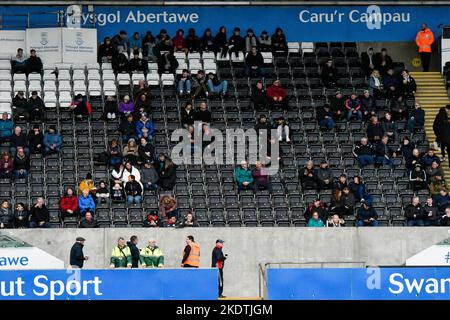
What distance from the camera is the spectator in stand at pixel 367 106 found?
3089 centimetres

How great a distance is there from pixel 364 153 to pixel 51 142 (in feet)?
25.8

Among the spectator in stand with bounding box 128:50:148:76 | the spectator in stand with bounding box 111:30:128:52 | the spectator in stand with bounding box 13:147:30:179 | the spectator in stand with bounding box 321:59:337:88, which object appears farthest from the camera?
the spectator in stand with bounding box 111:30:128:52

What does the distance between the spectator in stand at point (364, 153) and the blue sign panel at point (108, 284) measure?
10152 mm

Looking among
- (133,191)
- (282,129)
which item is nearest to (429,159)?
(282,129)

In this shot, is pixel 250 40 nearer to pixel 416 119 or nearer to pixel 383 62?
pixel 383 62

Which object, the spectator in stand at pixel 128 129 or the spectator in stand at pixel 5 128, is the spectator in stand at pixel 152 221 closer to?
the spectator in stand at pixel 128 129

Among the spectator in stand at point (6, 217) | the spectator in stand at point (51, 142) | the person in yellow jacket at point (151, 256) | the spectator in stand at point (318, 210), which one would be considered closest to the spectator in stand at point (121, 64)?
the spectator in stand at point (51, 142)

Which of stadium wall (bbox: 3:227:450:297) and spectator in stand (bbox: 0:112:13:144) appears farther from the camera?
spectator in stand (bbox: 0:112:13:144)

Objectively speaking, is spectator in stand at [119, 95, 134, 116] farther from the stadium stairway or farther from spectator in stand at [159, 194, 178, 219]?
the stadium stairway

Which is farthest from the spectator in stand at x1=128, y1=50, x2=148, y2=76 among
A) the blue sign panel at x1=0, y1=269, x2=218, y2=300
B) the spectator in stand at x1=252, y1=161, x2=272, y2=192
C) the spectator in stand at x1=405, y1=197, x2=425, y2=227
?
the blue sign panel at x1=0, y1=269, x2=218, y2=300

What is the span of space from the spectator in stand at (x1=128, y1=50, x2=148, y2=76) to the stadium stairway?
8074 millimetres

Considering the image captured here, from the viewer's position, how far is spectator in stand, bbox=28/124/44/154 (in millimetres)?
28109

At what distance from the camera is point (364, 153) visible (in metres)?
29.0

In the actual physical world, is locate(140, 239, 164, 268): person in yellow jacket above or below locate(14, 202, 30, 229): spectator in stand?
below
